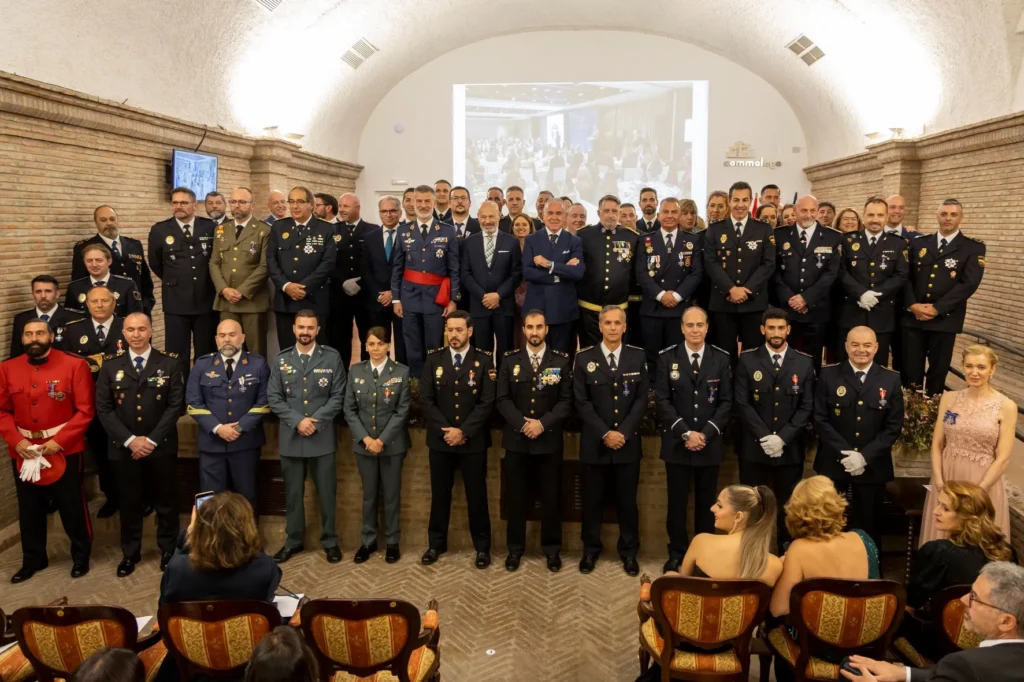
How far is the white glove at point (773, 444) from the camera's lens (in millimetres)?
4461

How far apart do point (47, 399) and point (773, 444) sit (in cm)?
447

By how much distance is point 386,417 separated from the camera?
4.89 metres

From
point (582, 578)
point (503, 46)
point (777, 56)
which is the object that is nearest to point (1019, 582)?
point (582, 578)

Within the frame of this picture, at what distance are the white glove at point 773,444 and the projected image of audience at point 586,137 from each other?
29.1 ft

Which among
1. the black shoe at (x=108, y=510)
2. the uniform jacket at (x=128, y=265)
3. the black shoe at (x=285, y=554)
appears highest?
the uniform jacket at (x=128, y=265)

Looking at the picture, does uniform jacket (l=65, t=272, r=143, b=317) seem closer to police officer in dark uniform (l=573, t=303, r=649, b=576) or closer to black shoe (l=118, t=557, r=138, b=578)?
black shoe (l=118, t=557, r=138, b=578)

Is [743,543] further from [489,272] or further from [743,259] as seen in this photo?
[489,272]

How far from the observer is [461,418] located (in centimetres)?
482

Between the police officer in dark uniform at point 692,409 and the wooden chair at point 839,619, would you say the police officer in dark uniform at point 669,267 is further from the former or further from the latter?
the wooden chair at point 839,619

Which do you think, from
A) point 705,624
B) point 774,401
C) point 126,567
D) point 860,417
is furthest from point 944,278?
point 126,567

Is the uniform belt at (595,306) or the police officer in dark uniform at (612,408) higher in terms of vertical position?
the uniform belt at (595,306)

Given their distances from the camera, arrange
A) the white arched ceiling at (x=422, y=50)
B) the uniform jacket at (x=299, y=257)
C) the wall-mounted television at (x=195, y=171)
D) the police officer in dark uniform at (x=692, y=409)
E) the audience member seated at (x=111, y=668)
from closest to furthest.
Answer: the audience member seated at (x=111, y=668)
the police officer in dark uniform at (x=692, y=409)
the uniform jacket at (x=299, y=257)
the white arched ceiling at (x=422, y=50)
the wall-mounted television at (x=195, y=171)


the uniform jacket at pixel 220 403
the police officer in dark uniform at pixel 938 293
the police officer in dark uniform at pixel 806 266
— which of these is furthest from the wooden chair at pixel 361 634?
the police officer in dark uniform at pixel 938 293

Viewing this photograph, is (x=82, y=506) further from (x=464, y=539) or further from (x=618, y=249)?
(x=618, y=249)
